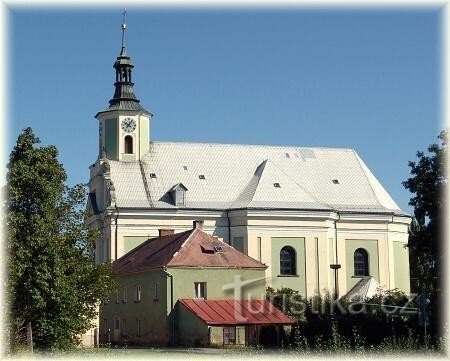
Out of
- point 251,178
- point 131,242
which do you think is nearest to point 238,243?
point 251,178

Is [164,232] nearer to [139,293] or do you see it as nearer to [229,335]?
[139,293]

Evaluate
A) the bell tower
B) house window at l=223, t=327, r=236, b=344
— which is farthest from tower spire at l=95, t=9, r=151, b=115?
house window at l=223, t=327, r=236, b=344

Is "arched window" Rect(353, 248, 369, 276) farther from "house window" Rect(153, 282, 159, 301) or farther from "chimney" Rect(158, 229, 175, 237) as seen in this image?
"house window" Rect(153, 282, 159, 301)

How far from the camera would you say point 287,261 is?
62.4 meters

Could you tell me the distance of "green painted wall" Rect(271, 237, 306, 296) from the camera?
2413 inches

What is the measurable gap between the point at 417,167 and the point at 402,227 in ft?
110

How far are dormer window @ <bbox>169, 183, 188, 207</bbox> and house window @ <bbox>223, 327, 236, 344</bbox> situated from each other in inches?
788

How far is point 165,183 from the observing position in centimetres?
6469

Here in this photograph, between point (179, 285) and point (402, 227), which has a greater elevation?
point (402, 227)

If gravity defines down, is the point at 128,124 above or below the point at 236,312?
above

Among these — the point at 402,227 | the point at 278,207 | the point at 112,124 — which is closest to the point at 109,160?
the point at 112,124

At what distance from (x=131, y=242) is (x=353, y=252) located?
14868 millimetres

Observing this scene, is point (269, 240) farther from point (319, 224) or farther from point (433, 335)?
point (433, 335)

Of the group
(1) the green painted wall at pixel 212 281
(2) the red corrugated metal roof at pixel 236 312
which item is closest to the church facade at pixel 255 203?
(1) the green painted wall at pixel 212 281
